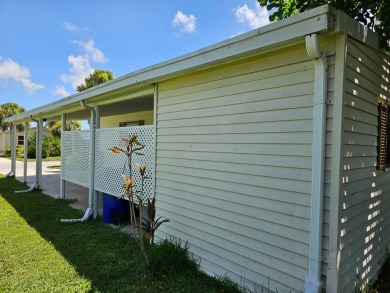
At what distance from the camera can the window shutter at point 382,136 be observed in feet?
11.3

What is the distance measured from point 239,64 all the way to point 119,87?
8.49ft

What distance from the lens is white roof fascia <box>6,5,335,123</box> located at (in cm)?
229

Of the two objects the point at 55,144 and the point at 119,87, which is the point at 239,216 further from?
the point at 55,144

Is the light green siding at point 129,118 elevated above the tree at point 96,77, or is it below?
below

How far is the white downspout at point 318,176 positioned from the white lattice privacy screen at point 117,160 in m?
2.94

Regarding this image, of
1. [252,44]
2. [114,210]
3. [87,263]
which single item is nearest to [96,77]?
[114,210]

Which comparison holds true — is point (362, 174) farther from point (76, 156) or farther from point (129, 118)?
point (129, 118)

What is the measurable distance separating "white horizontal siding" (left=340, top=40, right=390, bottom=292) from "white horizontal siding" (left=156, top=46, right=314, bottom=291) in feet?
1.19

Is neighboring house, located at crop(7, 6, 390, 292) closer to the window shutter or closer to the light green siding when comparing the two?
the window shutter

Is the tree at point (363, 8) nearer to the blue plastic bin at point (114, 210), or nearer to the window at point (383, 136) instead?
the window at point (383, 136)

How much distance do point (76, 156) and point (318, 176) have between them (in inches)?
270

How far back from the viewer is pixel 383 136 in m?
3.54

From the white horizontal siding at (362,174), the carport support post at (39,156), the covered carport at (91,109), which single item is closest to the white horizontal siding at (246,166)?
the white horizontal siding at (362,174)

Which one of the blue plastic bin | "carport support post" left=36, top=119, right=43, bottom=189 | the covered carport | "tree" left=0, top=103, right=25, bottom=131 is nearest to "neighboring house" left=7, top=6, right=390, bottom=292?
the covered carport
